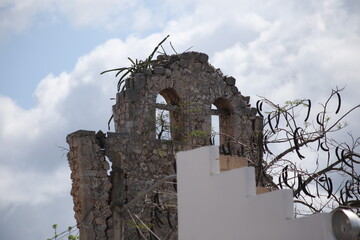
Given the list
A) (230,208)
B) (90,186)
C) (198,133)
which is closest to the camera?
(230,208)

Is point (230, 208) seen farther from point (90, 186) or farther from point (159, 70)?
point (159, 70)

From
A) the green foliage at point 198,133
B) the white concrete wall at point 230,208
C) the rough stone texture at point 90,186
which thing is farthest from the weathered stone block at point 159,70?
the white concrete wall at point 230,208

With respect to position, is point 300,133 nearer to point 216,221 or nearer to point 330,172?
point 330,172

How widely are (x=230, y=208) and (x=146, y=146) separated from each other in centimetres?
643

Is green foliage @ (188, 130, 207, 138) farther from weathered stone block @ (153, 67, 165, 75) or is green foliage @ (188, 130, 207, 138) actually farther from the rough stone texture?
the rough stone texture

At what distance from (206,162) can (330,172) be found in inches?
112

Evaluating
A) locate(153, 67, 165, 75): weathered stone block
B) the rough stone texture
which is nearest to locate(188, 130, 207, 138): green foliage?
locate(153, 67, 165, 75): weathered stone block

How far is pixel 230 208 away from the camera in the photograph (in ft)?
41.8

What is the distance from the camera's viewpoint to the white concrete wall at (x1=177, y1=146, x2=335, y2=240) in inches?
464

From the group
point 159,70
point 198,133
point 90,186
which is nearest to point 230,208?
point 90,186

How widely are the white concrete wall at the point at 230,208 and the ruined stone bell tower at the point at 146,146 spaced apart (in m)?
3.91

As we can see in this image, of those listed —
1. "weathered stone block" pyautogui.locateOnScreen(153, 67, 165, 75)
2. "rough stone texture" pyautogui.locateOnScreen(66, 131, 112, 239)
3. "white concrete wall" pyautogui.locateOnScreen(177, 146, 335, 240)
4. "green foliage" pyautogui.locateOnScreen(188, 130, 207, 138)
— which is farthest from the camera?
"weathered stone block" pyautogui.locateOnScreen(153, 67, 165, 75)

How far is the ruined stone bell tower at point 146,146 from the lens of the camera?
1845 cm

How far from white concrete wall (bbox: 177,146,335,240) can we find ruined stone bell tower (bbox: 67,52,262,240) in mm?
3906
